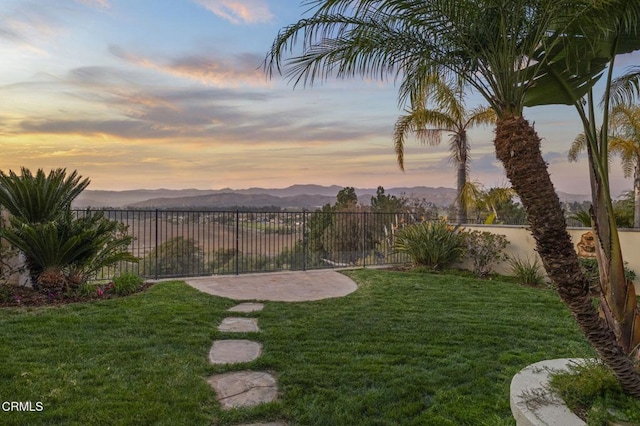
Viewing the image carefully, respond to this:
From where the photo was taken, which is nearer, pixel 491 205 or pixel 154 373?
pixel 154 373

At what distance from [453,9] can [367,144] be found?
9725mm

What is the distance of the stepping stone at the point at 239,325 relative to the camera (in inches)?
189

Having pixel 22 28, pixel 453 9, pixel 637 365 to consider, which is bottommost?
pixel 637 365

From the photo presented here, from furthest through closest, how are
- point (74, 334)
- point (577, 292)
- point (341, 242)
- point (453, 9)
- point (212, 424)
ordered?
point (341, 242) < point (74, 334) < point (453, 9) < point (212, 424) < point (577, 292)

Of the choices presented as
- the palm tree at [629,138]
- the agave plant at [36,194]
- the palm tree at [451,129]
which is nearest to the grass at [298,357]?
the agave plant at [36,194]

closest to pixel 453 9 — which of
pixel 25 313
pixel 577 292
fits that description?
pixel 577 292

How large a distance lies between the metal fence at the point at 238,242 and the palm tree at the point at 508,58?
5.61m

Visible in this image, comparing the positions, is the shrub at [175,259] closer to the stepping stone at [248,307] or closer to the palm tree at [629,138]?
the stepping stone at [248,307]

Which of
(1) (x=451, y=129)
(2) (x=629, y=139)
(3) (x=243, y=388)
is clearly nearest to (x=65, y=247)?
(3) (x=243, y=388)

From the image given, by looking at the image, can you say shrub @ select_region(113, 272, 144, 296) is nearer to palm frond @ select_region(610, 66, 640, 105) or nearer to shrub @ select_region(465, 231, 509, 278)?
shrub @ select_region(465, 231, 509, 278)

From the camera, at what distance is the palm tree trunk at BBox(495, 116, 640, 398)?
2123 millimetres

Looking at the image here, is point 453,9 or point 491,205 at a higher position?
point 453,9

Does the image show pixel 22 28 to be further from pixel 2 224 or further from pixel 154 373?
pixel 154 373

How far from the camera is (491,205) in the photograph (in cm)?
1253
